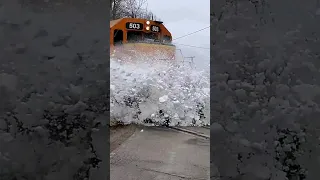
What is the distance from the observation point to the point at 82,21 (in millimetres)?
1036

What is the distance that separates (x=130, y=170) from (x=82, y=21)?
3432 millimetres

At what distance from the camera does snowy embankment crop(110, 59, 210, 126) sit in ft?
26.0

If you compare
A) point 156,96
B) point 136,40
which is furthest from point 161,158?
point 136,40

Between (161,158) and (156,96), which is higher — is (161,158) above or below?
below

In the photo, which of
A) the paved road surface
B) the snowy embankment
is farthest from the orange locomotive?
the paved road surface

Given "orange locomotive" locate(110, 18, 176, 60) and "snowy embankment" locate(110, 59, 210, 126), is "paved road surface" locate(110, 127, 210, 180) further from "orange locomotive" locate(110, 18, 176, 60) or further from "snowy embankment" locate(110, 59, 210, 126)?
"orange locomotive" locate(110, 18, 176, 60)

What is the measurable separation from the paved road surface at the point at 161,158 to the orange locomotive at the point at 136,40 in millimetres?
3477

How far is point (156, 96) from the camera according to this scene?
8.37 m

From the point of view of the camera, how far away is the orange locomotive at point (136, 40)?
30.9ft

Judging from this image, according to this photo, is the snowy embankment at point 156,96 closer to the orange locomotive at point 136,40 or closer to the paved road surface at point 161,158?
the orange locomotive at point 136,40

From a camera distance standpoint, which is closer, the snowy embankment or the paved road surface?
the paved road surface

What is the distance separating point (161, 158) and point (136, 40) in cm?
542

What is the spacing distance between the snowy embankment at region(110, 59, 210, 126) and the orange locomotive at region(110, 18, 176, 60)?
29 centimetres

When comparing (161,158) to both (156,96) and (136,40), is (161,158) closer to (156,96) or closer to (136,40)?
(156,96)
